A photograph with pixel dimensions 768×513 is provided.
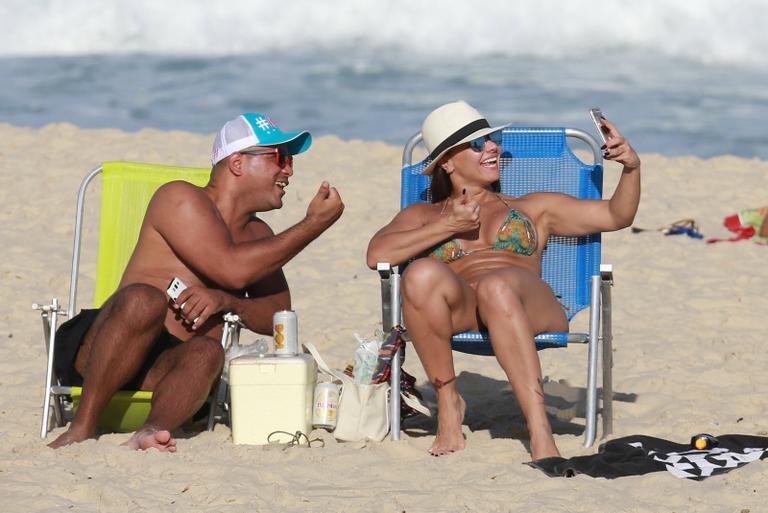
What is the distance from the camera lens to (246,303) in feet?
14.9

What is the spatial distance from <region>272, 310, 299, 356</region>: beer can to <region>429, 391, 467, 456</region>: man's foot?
545 millimetres

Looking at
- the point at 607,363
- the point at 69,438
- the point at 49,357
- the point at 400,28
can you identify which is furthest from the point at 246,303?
the point at 400,28

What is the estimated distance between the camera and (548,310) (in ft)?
14.3

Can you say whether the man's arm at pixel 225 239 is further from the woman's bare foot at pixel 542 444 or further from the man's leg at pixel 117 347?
the woman's bare foot at pixel 542 444

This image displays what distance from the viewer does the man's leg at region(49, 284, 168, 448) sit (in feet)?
13.5

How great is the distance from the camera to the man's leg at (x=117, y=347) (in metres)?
4.12

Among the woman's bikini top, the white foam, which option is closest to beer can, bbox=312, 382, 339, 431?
the woman's bikini top

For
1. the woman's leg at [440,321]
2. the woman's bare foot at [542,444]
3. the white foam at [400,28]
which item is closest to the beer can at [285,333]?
the woman's leg at [440,321]

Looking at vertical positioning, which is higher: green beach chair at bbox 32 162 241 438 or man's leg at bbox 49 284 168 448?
green beach chair at bbox 32 162 241 438

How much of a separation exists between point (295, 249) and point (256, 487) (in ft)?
3.26

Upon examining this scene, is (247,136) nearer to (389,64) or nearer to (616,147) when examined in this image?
(616,147)

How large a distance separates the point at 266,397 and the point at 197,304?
16.3 inches

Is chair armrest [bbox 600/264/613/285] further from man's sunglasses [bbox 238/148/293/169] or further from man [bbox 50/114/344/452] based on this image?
man's sunglasses [bbox 238/148/293/169]

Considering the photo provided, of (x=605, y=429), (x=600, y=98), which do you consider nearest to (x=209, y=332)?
(x=605, y=429)
